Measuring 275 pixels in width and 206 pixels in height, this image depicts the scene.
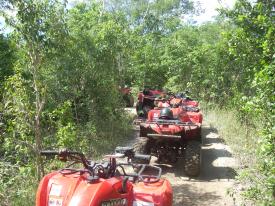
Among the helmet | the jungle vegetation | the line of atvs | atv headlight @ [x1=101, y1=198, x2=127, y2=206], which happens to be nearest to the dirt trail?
the jungle vegetation

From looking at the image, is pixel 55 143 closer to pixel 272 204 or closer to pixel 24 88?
pixel 24 88

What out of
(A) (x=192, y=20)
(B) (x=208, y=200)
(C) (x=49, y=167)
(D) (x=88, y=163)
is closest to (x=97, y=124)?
(C) (x=49, y=167)

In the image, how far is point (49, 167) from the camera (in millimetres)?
6910

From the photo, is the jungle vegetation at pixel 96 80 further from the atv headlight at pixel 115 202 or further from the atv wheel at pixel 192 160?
the atv headlight at pixel 115 202

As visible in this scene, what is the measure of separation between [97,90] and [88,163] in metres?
8.27

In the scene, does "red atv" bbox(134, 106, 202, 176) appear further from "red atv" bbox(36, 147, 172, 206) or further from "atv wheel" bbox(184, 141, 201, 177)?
"red atv" bbox(36, 147, 172, 206)

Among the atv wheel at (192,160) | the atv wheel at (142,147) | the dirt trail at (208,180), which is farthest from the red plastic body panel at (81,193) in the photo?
the atv wheel at (142,147)

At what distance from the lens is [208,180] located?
25.7 ft

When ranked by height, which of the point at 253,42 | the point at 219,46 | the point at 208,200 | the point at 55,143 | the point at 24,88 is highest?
the point at 219,46

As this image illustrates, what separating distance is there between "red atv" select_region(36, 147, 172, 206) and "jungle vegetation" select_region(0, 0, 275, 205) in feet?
5.38

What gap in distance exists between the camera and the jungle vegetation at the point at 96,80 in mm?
5750

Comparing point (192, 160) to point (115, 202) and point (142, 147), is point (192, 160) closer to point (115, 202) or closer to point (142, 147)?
point (142, 147)

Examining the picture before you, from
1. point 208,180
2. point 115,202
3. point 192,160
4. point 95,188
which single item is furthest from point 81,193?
point 208,180

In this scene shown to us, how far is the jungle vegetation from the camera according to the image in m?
5.75
